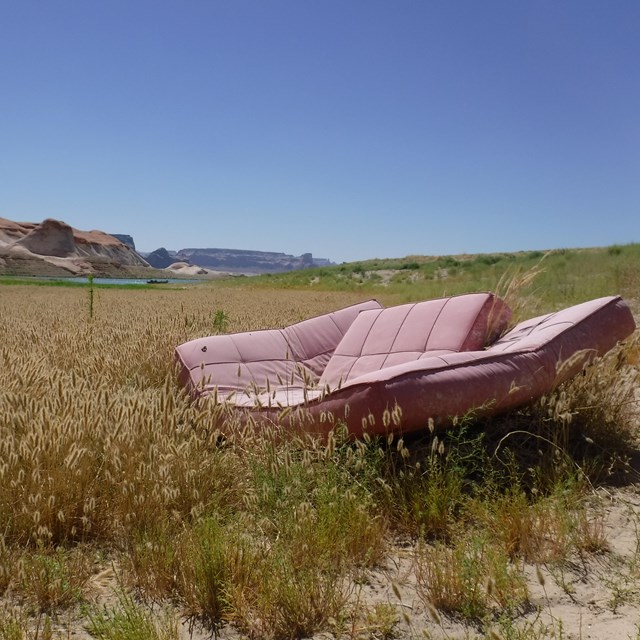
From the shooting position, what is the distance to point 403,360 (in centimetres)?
408

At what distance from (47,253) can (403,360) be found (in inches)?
4575

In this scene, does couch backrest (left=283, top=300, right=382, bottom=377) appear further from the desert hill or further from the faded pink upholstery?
the desert hill

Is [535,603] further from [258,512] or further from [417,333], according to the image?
[417,333]

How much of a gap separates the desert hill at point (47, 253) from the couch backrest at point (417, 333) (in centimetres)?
8887

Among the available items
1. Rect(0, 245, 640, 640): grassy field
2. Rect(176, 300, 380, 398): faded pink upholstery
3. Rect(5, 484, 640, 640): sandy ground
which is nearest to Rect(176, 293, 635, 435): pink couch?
Rect(176, 300, 380, 398): faded pink upholstery

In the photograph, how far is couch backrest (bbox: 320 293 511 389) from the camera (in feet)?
13.0

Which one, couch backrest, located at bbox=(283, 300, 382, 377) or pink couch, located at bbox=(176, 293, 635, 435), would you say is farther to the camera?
couch backrest, located at bbox=(283, 300, 382, 377)

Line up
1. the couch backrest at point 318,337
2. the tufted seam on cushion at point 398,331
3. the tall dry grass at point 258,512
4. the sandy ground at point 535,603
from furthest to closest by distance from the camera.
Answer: the couch backrest at point 318,337 < the tufted seam on cushion at point 398,331 < the tall dry grass at point 258,512 < the sandy ground at point 535,603

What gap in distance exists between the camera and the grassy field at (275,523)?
6.56 ft

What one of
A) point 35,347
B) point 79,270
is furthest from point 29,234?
point 35,347

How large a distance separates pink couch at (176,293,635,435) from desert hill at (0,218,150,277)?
88.5 metres

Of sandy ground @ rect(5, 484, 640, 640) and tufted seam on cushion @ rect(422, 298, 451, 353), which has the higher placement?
tufted seam on cushion @ rect(422, 298, 451, 353)

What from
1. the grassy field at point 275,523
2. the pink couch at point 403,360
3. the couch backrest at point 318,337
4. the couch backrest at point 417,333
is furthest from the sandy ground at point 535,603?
the couch backrest at point 318,337

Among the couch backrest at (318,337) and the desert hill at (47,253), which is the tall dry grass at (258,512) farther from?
the desert hill at (47,253)
